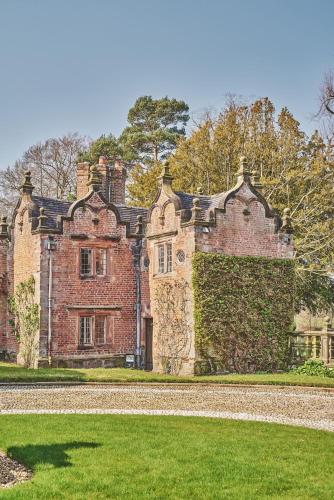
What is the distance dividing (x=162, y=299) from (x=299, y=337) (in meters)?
5.82

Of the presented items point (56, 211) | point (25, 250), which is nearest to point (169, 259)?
point (56, 211)

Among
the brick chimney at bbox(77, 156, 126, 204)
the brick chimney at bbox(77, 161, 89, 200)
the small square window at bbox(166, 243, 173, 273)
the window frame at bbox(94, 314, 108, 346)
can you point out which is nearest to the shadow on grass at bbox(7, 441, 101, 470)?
the small square window at bbox(166, 243, 173, 273)

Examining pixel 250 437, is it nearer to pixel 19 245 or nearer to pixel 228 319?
pixel 228 319

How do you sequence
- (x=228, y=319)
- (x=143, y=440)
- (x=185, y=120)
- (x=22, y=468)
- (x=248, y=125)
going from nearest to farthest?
(x=22, y=468) → (x=143, y=440) → (x=228, y=319) → (x=248, y=125) → (x=185, y=120)

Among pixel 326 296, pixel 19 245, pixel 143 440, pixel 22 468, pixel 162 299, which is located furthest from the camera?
pixel 326 296

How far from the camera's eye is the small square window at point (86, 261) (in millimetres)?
29969

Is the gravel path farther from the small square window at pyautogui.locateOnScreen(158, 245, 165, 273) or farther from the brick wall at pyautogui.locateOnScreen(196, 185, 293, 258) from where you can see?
the small square window at pyautogui.locateOnScreen(158, 245, 165, 273)

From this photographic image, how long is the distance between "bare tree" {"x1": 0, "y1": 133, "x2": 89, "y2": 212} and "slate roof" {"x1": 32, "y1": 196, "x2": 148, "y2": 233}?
1909 centimetres

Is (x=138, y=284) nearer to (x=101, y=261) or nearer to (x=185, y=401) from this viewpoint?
(x=101, y=261)

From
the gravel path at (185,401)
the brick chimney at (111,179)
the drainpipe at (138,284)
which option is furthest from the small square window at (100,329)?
the gravel path at (185,401)

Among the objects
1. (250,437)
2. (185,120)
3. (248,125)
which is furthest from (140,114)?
(250,437)

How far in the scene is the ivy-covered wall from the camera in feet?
89.5

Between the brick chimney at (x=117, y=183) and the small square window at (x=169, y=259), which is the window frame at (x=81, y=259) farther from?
the brick chimney at (x=117, y=183)

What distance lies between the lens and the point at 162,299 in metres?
29.5
